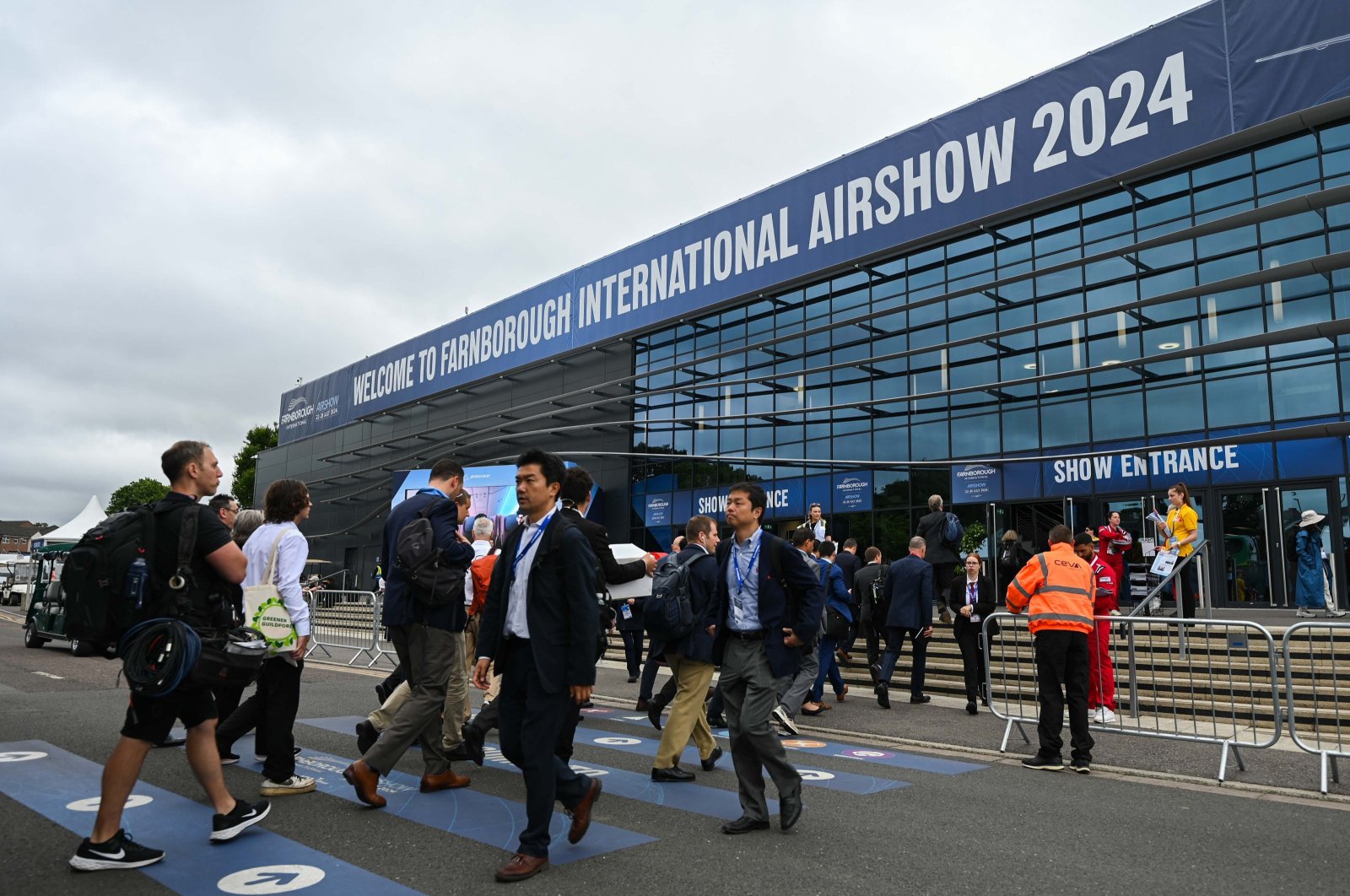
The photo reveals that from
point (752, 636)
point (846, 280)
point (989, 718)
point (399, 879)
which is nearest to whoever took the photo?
point (399, 879)

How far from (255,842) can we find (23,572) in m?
45.1

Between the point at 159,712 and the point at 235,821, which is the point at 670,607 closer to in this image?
the point at 235,821

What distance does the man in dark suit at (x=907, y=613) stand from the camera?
403 inches

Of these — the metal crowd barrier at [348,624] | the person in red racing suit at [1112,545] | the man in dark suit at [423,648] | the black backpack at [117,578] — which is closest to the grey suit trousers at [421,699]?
the man in dark suit at [423,648]

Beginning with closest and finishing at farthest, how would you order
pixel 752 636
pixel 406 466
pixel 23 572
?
pixel 752 636 < pixel 406 466 < pixel 23 572

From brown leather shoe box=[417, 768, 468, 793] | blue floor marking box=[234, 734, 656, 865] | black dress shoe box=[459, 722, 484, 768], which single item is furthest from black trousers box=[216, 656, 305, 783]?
black dress shoe box=[459, 722, 484, 768]

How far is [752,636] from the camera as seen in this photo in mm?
5242

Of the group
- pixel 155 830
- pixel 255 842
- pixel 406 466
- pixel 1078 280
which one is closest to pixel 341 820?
pixel 255 842

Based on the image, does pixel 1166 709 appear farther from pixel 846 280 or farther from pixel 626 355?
pixel 626 355

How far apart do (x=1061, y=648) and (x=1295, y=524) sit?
11.0 m

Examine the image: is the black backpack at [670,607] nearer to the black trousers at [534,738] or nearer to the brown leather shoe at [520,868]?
the black trousers at [534,738]

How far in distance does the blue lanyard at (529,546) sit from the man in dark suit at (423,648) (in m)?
0.99

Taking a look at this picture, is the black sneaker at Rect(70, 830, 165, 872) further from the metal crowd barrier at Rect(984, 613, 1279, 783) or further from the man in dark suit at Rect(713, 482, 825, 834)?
the metal crowd barrier at Rect(984, 613, 1279, 783)

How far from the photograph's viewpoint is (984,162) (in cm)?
1827
